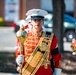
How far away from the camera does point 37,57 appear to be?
5.02 metres

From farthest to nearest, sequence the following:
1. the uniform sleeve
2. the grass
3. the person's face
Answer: the grass
the uniform sleeve
the person's face

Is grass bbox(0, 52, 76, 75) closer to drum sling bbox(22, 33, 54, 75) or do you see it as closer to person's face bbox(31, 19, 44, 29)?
drum sling bbox(22, 33, 54, 75)

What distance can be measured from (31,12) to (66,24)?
54.4 feet

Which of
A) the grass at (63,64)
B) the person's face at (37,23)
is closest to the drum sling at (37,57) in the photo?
the person's face at (37,23)

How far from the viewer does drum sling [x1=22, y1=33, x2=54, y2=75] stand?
16.4ft

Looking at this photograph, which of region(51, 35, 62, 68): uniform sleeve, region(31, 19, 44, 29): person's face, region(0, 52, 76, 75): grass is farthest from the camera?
region(0, 52, 76, 75): grass

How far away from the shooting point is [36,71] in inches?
198

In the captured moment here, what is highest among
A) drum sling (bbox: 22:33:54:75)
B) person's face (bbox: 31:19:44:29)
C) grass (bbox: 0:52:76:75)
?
person's face (bbox: 31:19:44:29)

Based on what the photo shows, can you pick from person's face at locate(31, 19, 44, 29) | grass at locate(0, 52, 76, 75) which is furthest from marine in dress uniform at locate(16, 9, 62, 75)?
grass at locate(0, 52, 76, 75)

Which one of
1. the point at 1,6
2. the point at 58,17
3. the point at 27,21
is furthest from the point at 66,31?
the point at 27,21

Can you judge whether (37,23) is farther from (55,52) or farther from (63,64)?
(63,64)

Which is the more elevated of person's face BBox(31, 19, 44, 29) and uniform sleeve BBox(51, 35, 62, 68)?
person's face BBox(31, 19, 44, 29)

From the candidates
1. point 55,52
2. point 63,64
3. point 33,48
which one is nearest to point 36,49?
point 33,48

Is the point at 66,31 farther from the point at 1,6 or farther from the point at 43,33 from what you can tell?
the point at 43,33
